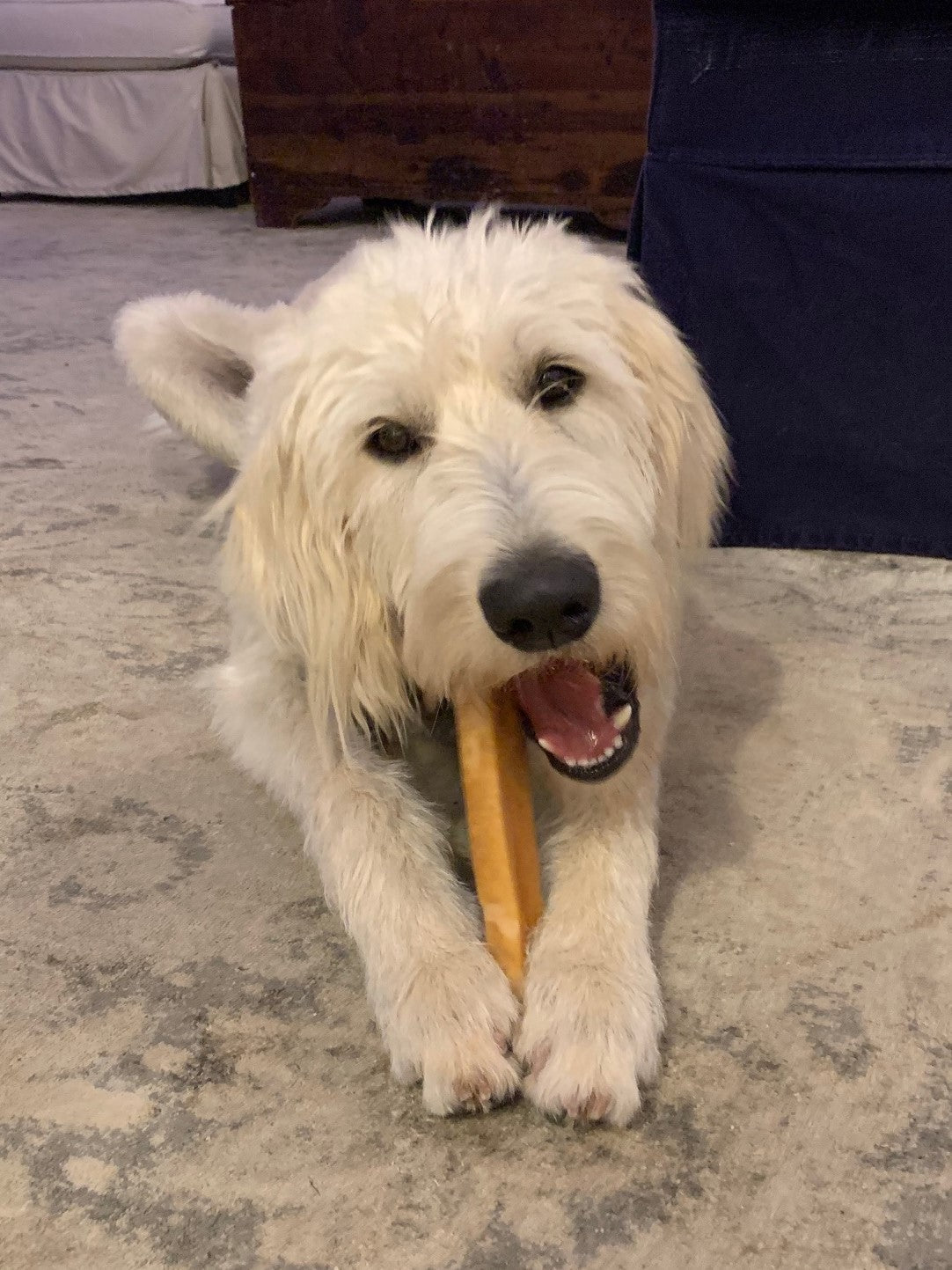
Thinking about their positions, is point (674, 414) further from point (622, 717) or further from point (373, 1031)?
point (373, 1031)

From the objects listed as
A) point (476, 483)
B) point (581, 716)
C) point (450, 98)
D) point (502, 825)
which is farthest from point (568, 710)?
point (450, 98)

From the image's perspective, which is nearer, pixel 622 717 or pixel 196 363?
pixel 622 717

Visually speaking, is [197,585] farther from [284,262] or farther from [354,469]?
[284,262]

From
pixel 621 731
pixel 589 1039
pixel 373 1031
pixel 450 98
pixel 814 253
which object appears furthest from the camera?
pixel 450 98

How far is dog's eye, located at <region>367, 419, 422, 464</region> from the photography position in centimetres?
125

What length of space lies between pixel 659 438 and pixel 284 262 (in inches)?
142

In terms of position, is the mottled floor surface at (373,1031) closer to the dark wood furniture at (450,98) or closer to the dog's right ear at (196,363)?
the dog's right ear at (196,363)

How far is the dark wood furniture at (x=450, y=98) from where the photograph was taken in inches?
178

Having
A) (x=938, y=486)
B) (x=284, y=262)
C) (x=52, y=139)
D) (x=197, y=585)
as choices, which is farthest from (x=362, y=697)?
(x=52, y=139)

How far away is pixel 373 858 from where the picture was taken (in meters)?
1.19

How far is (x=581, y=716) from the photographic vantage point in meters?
1.22

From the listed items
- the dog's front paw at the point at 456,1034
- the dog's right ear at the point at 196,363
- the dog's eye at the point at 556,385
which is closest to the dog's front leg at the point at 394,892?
the dog's front paw at the point at 456,1034

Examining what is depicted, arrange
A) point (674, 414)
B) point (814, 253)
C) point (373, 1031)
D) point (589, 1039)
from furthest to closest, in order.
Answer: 1. point (814, 253)
2. point (674, 414)
3. point (373, 1031)
4. point (589, 1039)

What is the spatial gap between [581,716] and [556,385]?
0.38 meters
